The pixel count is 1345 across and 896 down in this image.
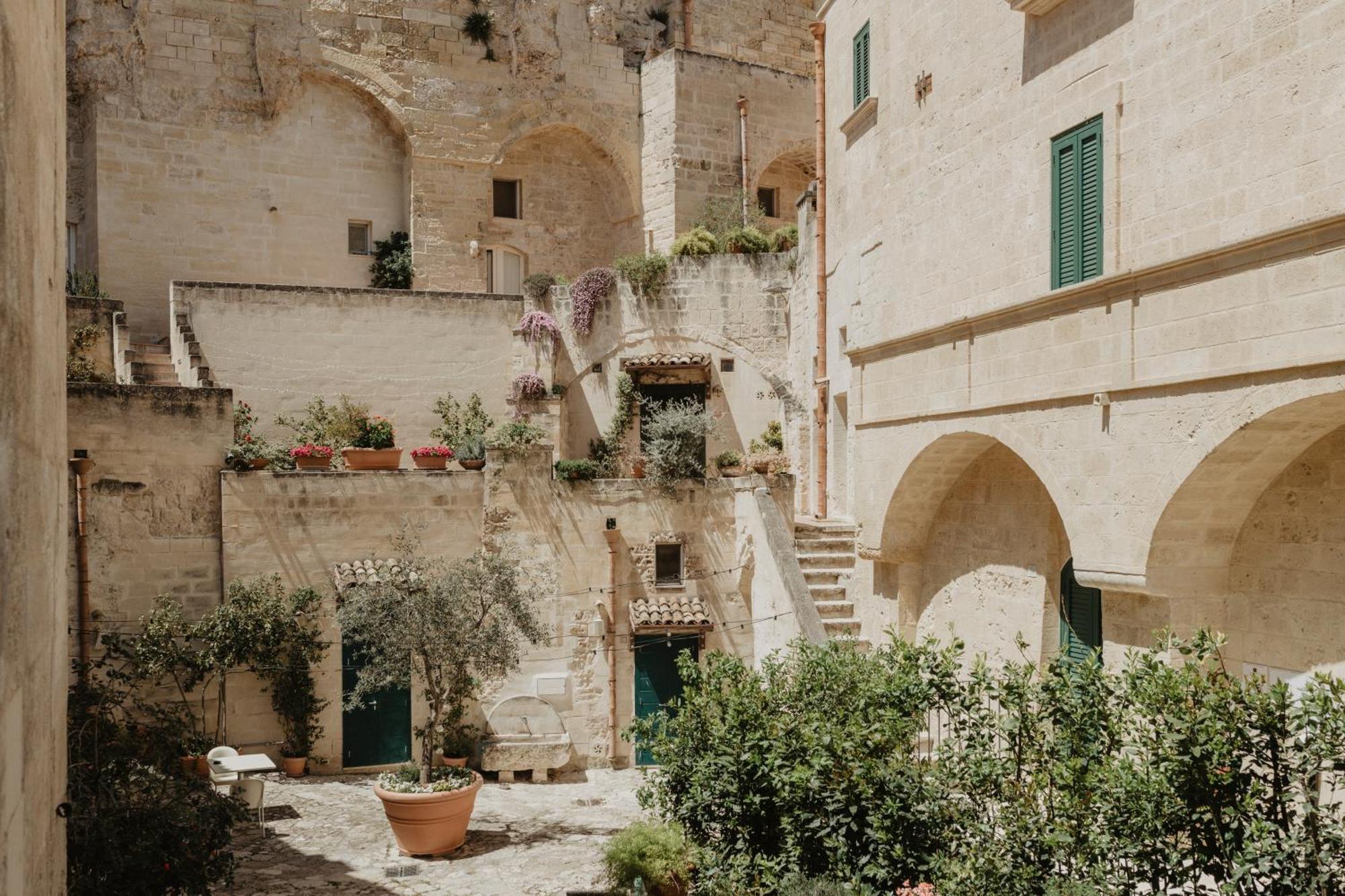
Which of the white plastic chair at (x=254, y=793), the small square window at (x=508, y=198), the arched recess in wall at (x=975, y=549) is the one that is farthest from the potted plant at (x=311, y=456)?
the small square window at (x=508, y=198)

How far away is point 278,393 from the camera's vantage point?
1728 cm

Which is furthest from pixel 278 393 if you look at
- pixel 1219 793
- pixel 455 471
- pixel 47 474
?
pixel 1219 793

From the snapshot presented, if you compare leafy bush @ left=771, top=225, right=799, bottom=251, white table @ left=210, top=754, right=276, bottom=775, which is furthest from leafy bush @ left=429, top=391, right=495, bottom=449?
white table @ left=210, top=754, right=276, bottom=775

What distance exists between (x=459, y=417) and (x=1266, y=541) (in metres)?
13.2

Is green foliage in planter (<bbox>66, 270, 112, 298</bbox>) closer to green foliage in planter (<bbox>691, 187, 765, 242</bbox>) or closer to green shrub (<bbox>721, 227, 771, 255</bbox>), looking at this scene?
green shrub (<bbox>721, 227, 771, 255</bbox>)

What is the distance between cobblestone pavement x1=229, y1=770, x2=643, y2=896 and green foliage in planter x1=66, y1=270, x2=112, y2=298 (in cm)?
945

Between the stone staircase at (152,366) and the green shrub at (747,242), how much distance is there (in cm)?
954

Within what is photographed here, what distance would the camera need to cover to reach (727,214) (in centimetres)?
2212

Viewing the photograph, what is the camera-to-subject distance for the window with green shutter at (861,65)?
41.1 ft

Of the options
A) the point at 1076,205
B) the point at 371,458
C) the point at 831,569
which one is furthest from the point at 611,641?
the point at 1076,205

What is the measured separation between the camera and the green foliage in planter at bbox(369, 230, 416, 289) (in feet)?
70.6

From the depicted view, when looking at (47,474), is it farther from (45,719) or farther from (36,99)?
(36,99)

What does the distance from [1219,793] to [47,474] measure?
21.4 ft

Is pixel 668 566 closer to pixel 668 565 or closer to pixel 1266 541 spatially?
pixel 668 565
